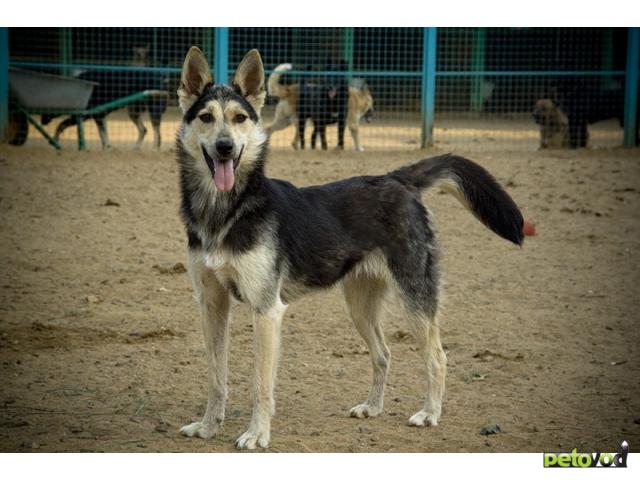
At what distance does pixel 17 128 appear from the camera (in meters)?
14.7

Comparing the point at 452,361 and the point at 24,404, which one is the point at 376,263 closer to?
the point at 452,361

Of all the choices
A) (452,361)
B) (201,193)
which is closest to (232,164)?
(201,193)

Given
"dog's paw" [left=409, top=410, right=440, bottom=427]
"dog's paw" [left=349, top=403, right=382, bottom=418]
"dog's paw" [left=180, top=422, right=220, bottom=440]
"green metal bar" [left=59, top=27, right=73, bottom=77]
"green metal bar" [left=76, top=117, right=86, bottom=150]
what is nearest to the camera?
"dog's paw" [left=180, top=422, right=220, bottom=440]

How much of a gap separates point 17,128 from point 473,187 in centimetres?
1051

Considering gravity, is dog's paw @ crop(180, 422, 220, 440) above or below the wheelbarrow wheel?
below

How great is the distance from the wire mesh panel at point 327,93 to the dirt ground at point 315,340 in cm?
338

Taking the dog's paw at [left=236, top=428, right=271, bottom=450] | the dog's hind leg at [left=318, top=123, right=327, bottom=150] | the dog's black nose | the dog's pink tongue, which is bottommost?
the dog's paw at [left=236, top=428, right=271, bottom=450]

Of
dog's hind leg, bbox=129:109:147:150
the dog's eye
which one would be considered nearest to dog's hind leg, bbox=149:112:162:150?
dog's hind leg, bbox=129:109:147:150

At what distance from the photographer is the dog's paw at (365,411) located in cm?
557

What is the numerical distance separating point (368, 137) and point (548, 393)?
1247 centimetres

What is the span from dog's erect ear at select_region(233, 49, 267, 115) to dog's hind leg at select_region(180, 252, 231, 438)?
0.92 m

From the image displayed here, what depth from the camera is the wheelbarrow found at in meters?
14.3

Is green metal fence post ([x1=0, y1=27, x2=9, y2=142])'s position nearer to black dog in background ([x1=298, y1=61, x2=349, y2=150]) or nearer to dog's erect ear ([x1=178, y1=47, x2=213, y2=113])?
black dog in background ([x1=298, y1=61, x2=349, y2=150])

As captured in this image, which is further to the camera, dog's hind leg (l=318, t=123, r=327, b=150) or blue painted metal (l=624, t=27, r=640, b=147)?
dog's hind leg (l=318, t=123, r=327, b=150)
